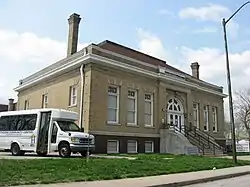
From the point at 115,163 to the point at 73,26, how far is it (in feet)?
57.7

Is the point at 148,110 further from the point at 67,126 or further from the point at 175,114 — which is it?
the point at 67,126

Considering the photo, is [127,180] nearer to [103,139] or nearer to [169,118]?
[103,139]

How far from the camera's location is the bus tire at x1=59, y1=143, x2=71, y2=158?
61.6 feet

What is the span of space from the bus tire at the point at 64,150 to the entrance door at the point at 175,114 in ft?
46.5

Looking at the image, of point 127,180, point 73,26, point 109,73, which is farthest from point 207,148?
point 127,180

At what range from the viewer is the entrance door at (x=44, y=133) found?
19777 millimetres

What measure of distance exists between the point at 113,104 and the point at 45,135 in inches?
304

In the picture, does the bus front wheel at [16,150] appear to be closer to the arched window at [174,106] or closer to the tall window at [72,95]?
the tall window at [72,95]

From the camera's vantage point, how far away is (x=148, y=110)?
95.7 ft

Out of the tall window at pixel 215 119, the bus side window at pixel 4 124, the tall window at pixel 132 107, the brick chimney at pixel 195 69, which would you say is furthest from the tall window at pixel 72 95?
the brick chimney at pixel 195 69

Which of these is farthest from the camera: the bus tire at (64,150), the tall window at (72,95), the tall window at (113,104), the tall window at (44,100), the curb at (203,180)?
the tall window at (44,100)

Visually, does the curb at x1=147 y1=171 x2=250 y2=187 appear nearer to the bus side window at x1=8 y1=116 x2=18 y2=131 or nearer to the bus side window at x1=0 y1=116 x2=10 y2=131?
the bus side window at x1=8 y1=116 x2=18 y2=131

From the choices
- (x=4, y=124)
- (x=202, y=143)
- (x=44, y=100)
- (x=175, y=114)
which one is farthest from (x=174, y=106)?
(x=4, y=124)

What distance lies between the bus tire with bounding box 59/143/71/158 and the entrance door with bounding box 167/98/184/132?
1419 centimetres
